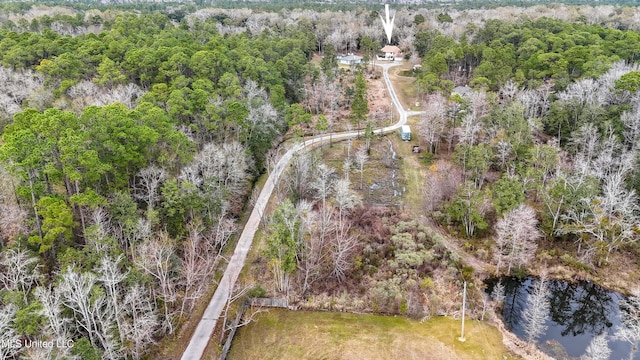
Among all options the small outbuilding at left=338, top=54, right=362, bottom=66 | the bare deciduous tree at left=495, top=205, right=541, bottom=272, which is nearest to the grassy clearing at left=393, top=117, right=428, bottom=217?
the bare deciduous tree at left=495, top=205, right=541, bottom=272

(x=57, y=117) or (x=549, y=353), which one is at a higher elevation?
(x=57, y=117)

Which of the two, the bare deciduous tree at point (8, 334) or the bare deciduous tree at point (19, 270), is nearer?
the bare deciduous tree at point (8, 334)

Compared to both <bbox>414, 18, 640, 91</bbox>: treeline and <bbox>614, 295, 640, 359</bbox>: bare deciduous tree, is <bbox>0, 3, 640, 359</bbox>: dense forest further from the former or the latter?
<bbox>614, 295, 640, 359</bbox>: bare deciduous tree

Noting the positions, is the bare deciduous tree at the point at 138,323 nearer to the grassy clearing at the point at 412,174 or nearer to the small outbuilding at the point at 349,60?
the grassy clearing at the point at 412,174

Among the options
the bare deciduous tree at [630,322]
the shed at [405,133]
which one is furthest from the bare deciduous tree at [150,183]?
the shed at [405,133]

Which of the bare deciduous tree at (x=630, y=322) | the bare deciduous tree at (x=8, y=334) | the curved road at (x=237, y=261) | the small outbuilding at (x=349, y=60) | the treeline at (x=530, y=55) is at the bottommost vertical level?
the bare deciduous tree at (x=630, y=322)

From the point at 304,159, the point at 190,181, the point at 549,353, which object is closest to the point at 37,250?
the point at 190,181

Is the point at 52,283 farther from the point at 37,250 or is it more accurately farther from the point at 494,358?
the point at 494,358
